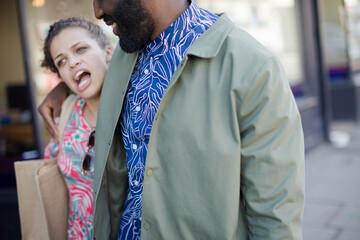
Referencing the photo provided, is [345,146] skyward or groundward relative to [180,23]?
groundward

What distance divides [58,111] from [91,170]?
1.56 feet

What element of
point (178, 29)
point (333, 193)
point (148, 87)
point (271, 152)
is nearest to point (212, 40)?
point (178, 29)

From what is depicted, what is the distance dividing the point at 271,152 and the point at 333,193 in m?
4.05

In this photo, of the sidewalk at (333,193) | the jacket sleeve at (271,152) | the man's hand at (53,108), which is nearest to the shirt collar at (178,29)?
the jacket sleeve at (271,152)

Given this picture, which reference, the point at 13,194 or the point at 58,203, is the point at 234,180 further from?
the point at 13,194

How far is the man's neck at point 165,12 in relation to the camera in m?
1.86

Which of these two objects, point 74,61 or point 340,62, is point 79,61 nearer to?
point 74,61

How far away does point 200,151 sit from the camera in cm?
164

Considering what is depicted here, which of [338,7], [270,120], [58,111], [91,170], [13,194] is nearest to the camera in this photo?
[270,120]

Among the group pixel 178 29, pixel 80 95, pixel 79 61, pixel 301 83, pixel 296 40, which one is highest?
pixel 178 29

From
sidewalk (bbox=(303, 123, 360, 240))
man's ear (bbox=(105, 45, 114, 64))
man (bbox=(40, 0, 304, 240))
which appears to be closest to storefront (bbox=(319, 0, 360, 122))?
sidewalk (bbox=(303, 123, 360, 240))

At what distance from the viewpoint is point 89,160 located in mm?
2197

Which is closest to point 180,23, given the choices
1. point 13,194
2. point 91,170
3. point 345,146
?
point 91,170

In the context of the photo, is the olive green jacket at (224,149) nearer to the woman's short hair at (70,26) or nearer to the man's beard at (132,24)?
the man's beard at (132,24)
